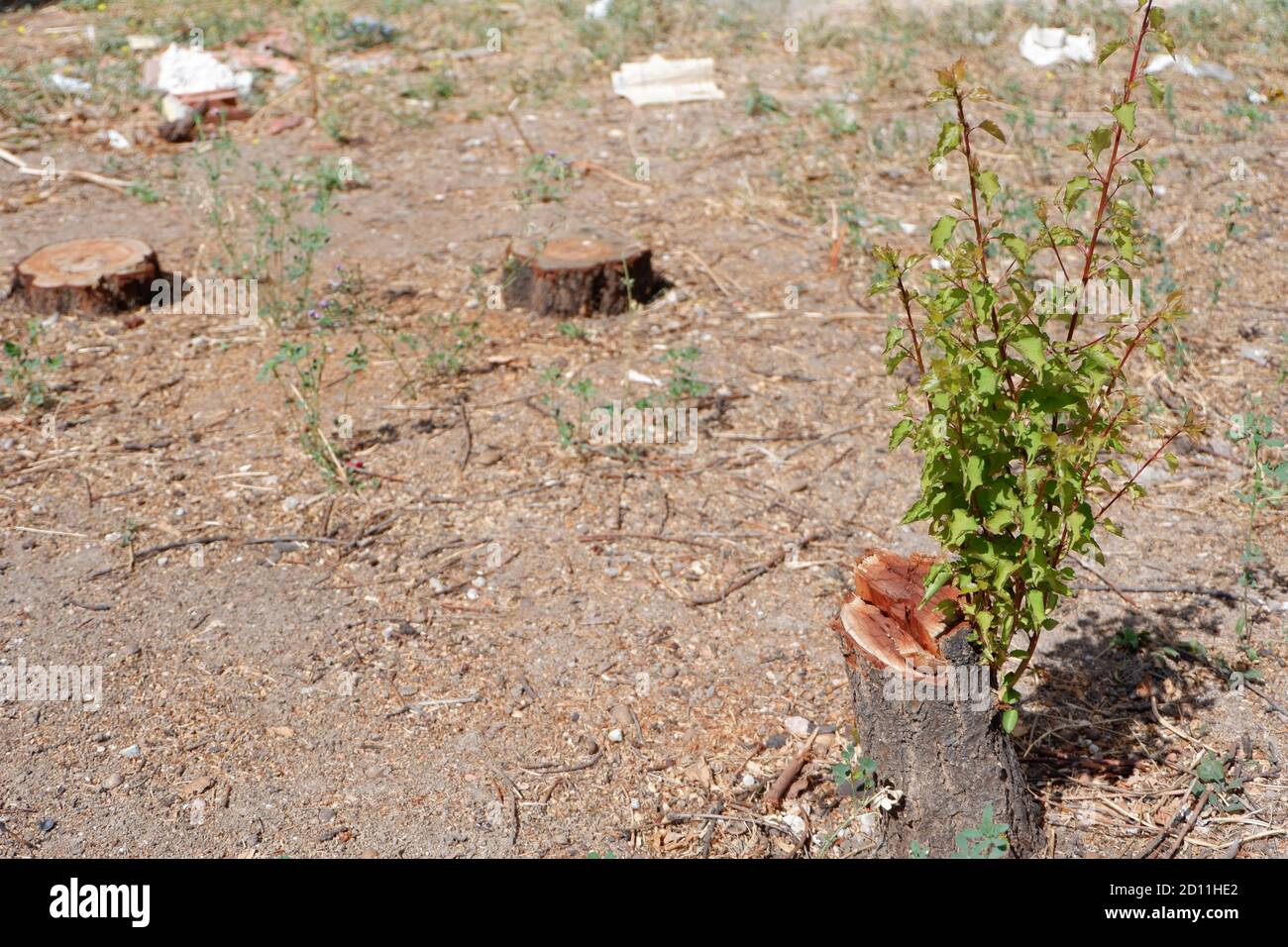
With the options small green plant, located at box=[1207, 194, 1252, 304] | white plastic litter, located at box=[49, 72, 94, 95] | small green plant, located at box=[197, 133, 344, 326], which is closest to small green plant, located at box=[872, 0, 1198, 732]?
small green plant, located at box=[1207, 194, 1252, 304]

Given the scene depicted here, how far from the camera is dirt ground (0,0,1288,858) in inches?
121

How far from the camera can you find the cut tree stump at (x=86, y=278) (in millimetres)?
5188

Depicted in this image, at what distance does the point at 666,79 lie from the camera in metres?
7.65

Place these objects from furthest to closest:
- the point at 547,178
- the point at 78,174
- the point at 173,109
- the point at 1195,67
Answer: the point at 1195,67, the point at 173,109, the point at 78,174, the point at 547,178

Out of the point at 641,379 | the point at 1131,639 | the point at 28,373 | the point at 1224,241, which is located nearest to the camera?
the point at 1131,639

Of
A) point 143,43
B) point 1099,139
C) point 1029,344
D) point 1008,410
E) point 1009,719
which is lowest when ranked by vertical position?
point 143,43

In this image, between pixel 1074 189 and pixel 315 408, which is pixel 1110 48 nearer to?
pixel 1074 189

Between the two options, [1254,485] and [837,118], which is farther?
[837,118]

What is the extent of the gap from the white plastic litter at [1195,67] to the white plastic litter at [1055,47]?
0.37m

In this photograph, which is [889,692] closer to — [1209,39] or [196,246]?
[196,246]

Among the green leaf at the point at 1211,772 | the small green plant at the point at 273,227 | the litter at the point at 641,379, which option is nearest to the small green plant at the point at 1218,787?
the green leaf at the point at 1211,772

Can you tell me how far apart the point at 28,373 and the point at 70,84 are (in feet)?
12.9

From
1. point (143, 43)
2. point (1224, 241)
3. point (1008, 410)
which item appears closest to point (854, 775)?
point (1008, 410)

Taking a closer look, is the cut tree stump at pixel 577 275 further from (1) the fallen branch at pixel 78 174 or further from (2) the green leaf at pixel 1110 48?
(2) the green leaf at pixel 1110 48
